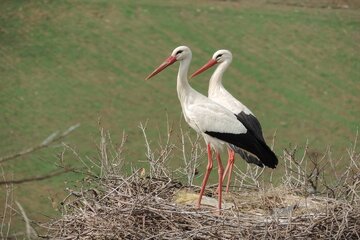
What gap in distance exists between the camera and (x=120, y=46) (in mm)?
21547

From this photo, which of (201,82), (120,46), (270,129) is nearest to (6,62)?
(120,46)

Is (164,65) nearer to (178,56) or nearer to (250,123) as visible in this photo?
(178,56)

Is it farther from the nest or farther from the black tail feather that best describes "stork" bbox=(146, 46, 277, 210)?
the nest

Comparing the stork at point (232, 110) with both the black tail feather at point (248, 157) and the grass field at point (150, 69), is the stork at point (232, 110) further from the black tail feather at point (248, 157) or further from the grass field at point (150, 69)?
the grass field at point (150, 69)

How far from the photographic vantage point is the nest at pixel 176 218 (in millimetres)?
6039

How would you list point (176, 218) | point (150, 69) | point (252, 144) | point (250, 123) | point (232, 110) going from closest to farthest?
point (176, 218) < point (252, 144) < point (250, 123) < point (232, 110) < point (150, 69)

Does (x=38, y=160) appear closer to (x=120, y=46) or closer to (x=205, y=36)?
(x=120, y=46)

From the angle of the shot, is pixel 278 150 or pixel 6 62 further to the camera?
pixel 6 62

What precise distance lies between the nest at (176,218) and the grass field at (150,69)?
675cm

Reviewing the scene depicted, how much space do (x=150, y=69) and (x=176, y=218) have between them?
561 inches

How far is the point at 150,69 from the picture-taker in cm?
2047

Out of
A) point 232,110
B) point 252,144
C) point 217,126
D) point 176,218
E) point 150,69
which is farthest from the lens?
point 150,69

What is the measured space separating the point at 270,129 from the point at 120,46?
5.50m

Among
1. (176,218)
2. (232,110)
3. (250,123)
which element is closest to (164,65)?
(232,110)
